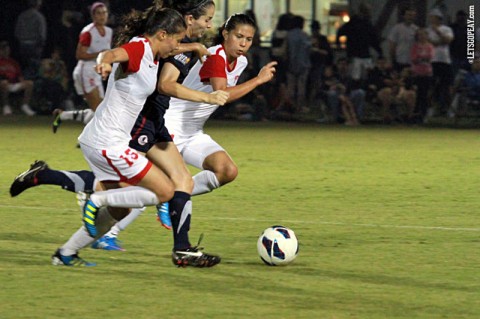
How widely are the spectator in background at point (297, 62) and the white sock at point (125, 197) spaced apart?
15.9 metres

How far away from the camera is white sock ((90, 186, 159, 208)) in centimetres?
823

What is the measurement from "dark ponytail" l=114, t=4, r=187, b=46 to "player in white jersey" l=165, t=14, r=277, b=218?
0.87 metres

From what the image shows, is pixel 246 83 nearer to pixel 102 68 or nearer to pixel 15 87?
pixel 102 68

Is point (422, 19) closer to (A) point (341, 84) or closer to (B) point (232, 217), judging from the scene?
(A) point (341, 84)

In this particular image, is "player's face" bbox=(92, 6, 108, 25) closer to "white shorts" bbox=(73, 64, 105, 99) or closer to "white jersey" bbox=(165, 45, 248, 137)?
"white shorts" bbox=(73, 64, 105, 99)

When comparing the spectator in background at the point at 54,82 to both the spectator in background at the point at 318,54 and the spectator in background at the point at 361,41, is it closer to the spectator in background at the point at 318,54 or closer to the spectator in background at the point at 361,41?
the spectator in background at the point at 318,54

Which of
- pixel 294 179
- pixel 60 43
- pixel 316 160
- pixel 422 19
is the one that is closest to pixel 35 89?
pixel 60 43

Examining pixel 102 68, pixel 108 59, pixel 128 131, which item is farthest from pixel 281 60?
pixel 102 68

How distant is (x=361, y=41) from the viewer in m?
23.5

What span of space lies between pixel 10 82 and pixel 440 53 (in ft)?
27.8

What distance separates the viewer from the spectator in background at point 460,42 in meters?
23.7

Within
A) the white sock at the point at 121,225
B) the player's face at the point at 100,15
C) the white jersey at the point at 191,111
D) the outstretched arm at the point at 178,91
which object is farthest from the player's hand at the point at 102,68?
the player's face at the point at 100,15

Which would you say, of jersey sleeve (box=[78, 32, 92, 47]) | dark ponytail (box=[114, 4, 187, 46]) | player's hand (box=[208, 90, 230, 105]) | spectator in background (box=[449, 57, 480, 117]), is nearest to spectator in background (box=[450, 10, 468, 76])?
spectator in background (box=[449, 57, 480, 117])

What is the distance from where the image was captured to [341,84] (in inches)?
932
